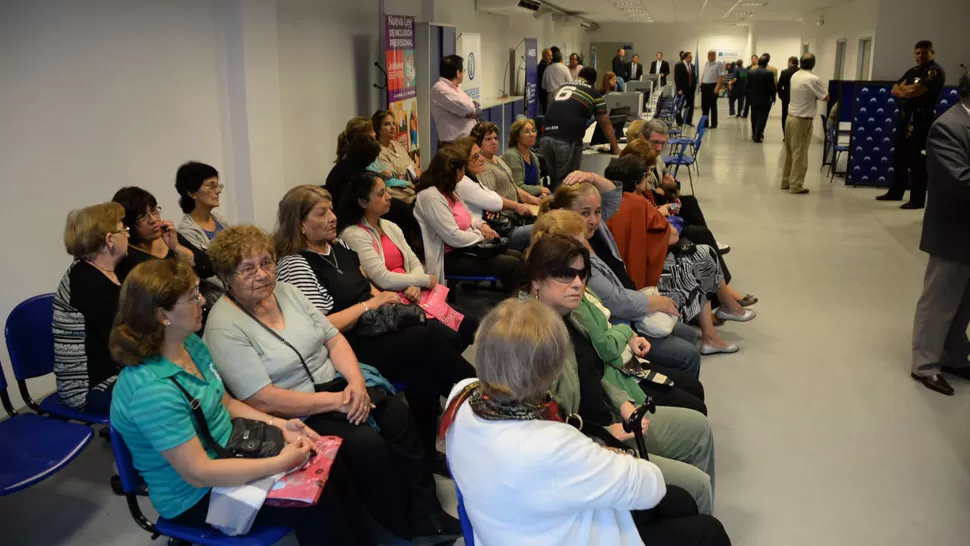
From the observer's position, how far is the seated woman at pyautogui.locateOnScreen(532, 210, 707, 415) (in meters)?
2.75

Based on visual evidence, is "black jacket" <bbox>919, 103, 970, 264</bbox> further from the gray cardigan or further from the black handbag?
the black handbag

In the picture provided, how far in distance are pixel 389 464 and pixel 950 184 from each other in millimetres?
3145

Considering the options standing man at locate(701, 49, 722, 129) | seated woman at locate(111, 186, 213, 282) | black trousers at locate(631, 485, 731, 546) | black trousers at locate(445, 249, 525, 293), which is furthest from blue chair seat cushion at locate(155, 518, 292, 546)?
standing man at locate(701, 49, 722, 129)

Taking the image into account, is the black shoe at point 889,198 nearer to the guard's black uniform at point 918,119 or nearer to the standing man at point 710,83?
the guard's black uniform at point 918,119

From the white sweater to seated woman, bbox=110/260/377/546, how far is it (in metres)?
0.68

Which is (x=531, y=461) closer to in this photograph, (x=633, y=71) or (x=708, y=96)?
(x=708, y=96)

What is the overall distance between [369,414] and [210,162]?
306 cm

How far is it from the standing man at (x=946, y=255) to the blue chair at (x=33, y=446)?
13.3 ft

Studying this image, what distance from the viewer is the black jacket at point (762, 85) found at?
48.3 feet

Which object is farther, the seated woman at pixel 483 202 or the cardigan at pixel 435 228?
the seated woman at pixel 483 202

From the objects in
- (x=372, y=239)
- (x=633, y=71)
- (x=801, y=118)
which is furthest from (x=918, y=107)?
(x=633, y=71)

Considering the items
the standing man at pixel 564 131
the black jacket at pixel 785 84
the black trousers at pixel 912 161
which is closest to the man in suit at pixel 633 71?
the black jacket at pixel 785 84

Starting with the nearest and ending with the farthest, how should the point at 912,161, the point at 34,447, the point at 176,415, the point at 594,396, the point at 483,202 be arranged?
the point at 176,415
the point at 594,396
the point at 34,447
the point at 483,202
the point at 912,161

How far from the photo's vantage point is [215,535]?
2188mm
